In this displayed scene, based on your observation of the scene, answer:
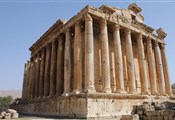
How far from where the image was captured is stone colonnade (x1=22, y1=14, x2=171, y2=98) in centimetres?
1612

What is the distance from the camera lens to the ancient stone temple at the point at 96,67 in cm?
1524

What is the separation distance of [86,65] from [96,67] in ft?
12.6

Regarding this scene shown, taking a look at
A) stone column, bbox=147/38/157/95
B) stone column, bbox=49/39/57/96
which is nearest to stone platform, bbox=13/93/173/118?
stone column, bbox=49/39/57/96

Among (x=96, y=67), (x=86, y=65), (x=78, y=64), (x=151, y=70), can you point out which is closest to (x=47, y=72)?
(x=96, y=67)

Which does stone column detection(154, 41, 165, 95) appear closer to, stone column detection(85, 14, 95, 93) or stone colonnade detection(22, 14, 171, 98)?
stone colonnade detection(22, 14, 171, 98)

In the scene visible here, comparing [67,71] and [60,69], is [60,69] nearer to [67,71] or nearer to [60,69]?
[60,69]

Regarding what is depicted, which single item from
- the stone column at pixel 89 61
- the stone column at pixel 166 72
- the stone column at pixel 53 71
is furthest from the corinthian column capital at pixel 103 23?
the stone column at pixel 166 72

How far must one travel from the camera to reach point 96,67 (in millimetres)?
19078

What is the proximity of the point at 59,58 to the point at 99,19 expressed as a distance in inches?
247

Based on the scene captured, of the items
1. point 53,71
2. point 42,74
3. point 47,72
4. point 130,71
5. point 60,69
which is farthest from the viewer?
Answer: point 42,74

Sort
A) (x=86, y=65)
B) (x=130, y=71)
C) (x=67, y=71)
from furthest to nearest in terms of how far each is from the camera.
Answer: (x=130, y=71), (x=67, y=71), (x=86, y=65)

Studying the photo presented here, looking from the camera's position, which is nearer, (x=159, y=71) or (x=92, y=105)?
(x=92, y=105)

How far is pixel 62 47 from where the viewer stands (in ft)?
69.2

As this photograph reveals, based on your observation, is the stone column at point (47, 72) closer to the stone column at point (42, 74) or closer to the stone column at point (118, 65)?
the stone column at point (42, 74)
